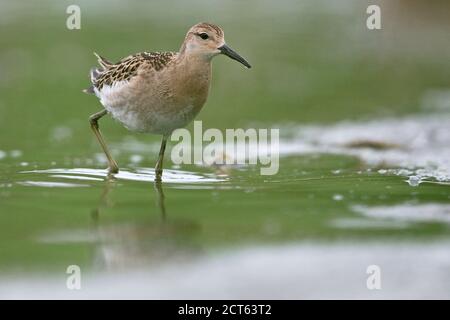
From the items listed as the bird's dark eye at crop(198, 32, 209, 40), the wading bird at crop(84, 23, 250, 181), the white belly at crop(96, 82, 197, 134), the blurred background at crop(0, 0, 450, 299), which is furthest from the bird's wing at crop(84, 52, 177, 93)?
the blurred background at crop(0, 0, 450, 299)

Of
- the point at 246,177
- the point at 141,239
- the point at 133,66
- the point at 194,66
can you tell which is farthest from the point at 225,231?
the point at 133,66

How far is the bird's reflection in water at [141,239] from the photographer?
20.0ft

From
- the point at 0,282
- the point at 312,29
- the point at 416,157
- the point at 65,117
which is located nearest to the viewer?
the point at 0,282

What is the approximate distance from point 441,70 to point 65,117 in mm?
7896

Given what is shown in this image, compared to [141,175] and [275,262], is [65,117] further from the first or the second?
[275,262]

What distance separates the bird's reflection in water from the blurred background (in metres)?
0.02

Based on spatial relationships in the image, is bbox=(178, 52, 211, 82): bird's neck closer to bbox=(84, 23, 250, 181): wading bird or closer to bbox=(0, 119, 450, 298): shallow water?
bbox=(84, 23, 250, 181): wading bird

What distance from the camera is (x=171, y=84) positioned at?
362 inches

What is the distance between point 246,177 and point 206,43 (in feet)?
4.92

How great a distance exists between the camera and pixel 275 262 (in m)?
6.06

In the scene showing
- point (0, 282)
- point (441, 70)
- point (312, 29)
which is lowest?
point (0, 282)

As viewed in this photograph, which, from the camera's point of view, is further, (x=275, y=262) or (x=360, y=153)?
(x=360, y=153)

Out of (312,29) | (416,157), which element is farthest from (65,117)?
(312,29)

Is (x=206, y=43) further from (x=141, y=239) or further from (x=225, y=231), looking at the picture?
(x=141, y=239)
